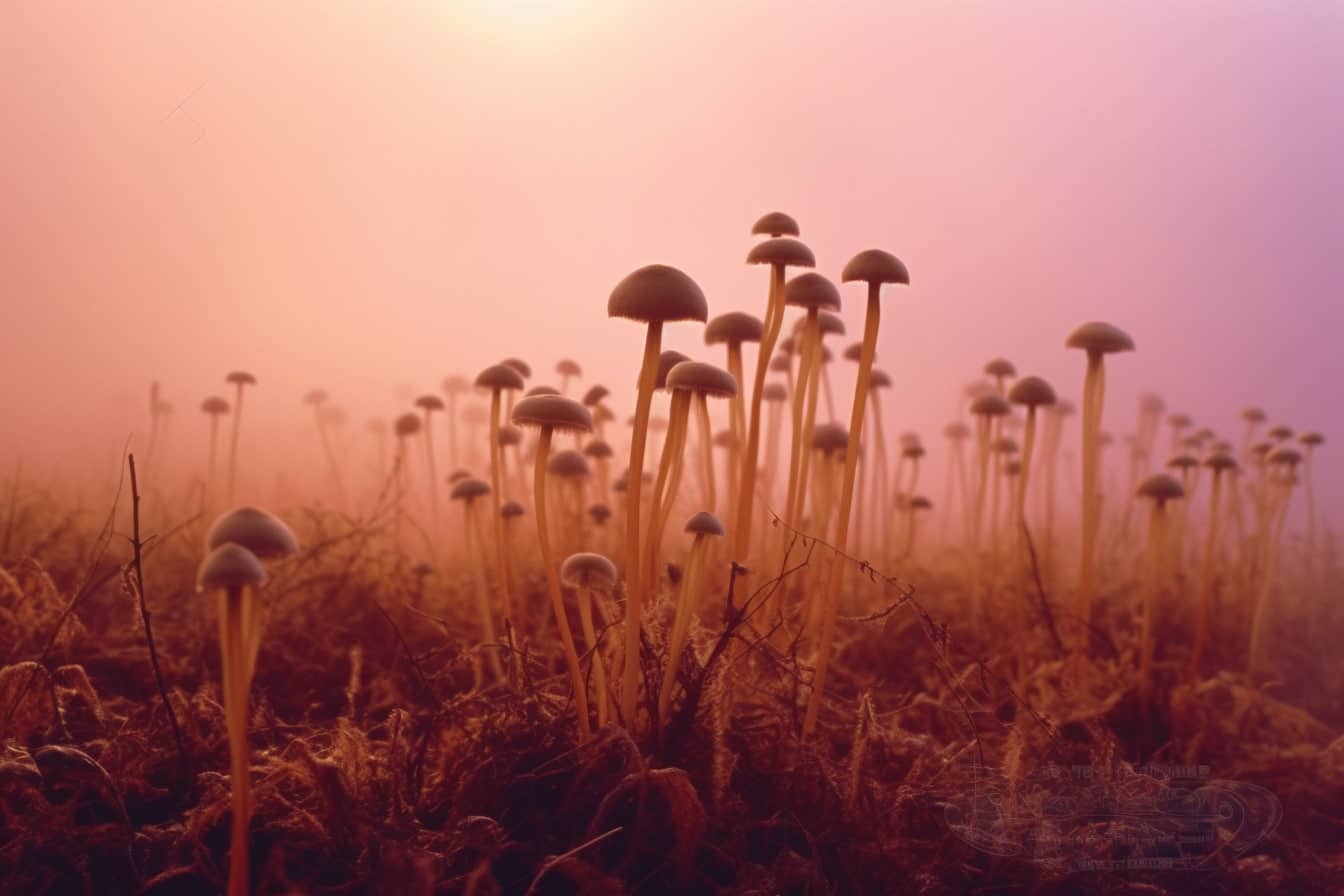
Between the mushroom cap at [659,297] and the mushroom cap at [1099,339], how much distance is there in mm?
1474

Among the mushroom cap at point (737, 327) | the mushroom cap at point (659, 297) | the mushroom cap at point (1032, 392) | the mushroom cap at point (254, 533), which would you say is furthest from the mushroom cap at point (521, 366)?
the mushroom cap at point (1032, 392)

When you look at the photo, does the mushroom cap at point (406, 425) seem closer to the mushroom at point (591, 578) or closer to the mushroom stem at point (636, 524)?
the mushroom at point (591, 578)

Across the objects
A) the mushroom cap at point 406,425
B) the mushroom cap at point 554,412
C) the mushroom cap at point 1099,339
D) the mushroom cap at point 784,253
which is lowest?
the mushroom cap at point 406,425

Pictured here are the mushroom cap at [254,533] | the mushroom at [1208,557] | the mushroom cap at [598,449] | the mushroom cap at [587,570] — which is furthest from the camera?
the mushroom cap at [598,449]

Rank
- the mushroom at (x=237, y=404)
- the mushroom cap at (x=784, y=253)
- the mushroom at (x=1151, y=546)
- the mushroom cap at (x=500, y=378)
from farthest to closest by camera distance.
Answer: the mushroom at (x=237, y=404) → the mushroom at (x=1151, y=546) → the mushroom cap at (x=500, y=378) → the mushroom cap at (x=784, y=253)

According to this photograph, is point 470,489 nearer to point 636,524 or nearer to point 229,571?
point 636,524

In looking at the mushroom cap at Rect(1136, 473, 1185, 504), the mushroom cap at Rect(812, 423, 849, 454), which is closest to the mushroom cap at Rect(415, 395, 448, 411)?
the mushroom cap at Rect(812, 423, 849, 454)

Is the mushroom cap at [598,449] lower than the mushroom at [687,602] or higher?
higher

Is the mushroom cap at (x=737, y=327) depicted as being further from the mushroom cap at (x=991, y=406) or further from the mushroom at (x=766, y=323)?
the mushroom cap at (x=991, y=406)

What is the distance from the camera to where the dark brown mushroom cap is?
1.87 m

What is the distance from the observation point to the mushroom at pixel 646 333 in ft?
4.93

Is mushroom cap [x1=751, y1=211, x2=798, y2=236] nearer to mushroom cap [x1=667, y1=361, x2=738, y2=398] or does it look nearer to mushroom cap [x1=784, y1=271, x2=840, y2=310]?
mushroom cap [x1=784, y1=271, x2=840, y2=310]

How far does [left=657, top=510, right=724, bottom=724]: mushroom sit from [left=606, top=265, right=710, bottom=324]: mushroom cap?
18.4 inches

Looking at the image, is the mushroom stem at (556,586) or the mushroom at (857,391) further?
the mushroom at (857,391)
